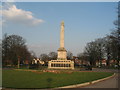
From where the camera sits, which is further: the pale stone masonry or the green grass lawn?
the pale stone masonry

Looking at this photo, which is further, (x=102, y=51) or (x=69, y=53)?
(x=69, y=53)

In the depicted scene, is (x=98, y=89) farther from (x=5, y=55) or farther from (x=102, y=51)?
(x=102, y=51)

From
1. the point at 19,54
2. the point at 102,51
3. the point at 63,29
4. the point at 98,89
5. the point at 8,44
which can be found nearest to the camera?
the point at 98,89

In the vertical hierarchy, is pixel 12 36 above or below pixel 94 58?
above

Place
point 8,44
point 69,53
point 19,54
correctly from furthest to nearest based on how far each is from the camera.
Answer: point 69,53, point 8,44, point 19,54

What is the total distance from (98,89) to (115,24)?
71.8 feet

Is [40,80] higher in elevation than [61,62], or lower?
lower

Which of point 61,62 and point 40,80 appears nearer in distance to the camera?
point 40,80

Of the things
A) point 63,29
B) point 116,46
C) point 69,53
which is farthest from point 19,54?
point 69,53

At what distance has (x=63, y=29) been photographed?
43.5m

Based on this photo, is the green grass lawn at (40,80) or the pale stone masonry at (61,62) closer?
the green grass lawn at (40,80)

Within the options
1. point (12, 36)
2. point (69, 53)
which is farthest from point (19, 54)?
point (69, 53)

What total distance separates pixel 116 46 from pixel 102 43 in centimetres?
2629

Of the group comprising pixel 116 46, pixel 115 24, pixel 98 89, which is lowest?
pixel 98 89
